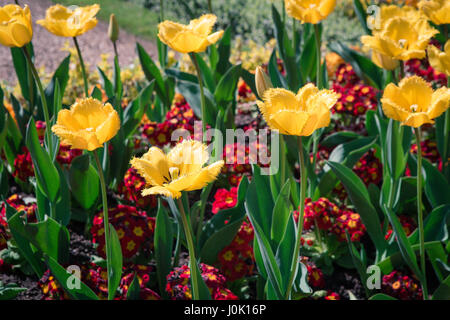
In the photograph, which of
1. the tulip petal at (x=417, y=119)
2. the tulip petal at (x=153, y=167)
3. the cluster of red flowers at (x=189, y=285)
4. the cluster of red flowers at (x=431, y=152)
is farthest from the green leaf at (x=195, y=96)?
the tulip petal at (x=153, y=167)

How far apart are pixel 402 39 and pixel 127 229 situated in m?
1.16

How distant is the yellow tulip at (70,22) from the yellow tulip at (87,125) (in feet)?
2.37

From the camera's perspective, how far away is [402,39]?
5.99ft

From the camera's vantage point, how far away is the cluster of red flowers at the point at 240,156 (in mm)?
2281

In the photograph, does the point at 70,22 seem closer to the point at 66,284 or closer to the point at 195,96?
the point at 195,96

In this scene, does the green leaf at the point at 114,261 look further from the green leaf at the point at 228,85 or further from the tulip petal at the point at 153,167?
the green leaf at the point at 228,85

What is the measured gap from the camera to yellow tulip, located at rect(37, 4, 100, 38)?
75.3 inches

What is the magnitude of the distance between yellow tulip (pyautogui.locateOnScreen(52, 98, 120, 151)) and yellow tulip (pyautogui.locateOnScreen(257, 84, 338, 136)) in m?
0.36

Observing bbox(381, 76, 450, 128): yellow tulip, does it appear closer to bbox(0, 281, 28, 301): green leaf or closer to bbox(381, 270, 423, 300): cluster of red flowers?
bbox(381, 270, 423, 300): cluster of red flowers

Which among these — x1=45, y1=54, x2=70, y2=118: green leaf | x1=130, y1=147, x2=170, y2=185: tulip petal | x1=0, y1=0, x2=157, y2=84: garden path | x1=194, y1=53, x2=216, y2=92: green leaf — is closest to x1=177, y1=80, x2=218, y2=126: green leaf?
x1=194, y1=53, x2=216, y2=92: green leaf

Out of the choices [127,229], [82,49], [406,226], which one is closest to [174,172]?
[127,229]
